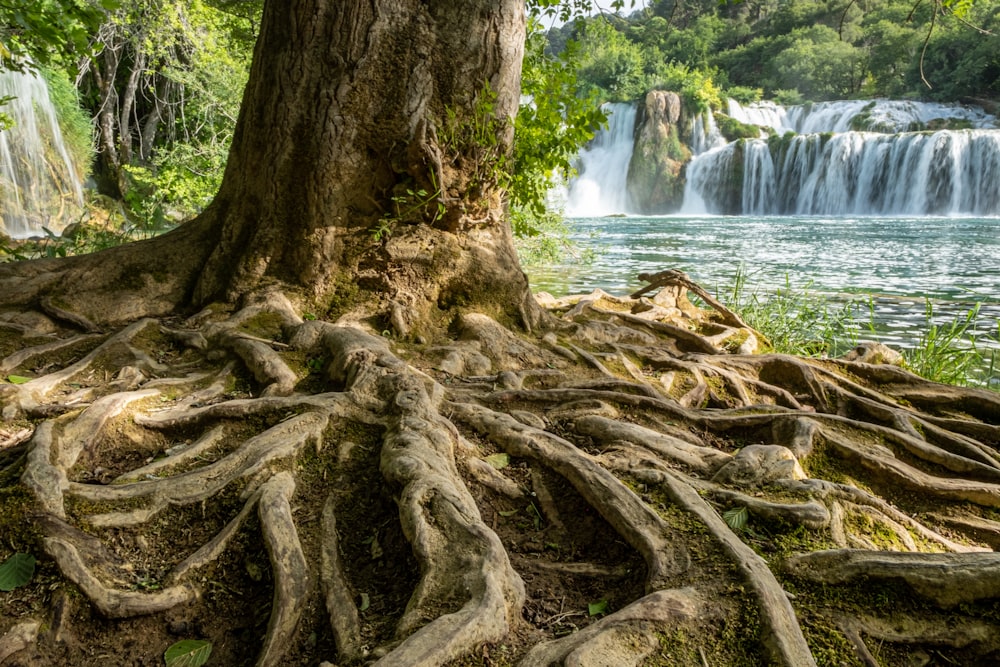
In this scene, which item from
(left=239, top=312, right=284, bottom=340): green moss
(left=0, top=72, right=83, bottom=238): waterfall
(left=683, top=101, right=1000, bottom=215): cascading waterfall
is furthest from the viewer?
(left=683, top=101, right=1000, bottom=215): cascading waterfall

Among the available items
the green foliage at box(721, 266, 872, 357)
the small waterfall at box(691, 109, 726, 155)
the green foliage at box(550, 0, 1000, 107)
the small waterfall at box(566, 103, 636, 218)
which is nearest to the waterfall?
the green foliage at box(721, 266, 872, 357)

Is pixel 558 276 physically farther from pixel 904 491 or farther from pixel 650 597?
pixel 650 597

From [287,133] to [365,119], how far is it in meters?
0.45

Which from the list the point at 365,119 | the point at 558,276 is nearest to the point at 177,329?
the point at 365,119

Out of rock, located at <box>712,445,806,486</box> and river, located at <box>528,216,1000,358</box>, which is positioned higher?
rock, located at <box>712,445,806,486</box>

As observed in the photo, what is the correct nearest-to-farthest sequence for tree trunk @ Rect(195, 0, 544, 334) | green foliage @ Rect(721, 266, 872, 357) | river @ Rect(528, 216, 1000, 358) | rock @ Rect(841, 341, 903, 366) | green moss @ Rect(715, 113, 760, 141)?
tree trunk @ Rect(195, 0, 544, 334) → rock @ Rect(841, 341, 903, 366) → green foliage @ Rect(721, 266, 872, 357) → river @ Rect(528, 216, 1000, 358) → green moss @ Rect(715, 113, 760, 141)

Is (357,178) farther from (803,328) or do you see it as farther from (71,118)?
(71,118)

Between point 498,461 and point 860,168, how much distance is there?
29818 millimetres

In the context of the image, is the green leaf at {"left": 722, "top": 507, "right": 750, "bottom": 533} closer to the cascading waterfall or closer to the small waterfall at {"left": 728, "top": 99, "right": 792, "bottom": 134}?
the cascading waterfall

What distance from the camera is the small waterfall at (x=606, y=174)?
124 ft

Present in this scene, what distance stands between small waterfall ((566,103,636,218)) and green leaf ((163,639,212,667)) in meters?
36.7

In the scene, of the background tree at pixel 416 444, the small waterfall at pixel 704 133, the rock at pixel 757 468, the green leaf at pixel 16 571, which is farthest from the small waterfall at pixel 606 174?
the green leaf at pixel 16 571

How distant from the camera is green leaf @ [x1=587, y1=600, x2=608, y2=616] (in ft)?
6.11

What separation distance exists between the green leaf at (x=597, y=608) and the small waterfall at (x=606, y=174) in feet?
120
